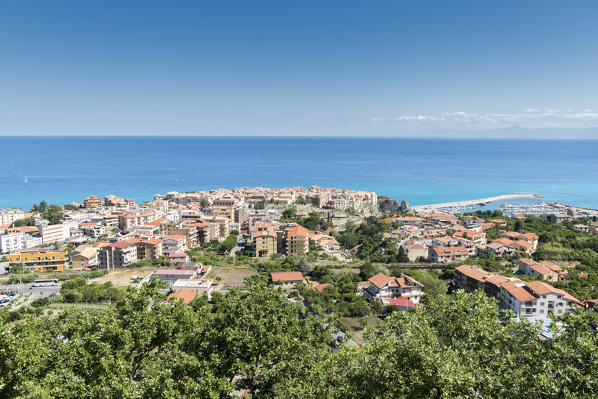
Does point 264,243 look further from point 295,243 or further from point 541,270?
point 541,270

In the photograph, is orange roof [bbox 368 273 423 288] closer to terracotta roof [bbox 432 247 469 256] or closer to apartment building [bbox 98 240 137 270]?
→ terracotta roof [bbox 432 247 469 256]

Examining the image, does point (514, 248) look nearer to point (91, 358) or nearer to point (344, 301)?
point (344, 301)

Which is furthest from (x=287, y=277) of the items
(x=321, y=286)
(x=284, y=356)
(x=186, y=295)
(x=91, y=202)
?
(x=91, y=202)

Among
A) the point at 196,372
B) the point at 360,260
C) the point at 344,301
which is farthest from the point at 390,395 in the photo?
the point at 360,260

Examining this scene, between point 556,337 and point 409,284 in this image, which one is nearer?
point 556,337

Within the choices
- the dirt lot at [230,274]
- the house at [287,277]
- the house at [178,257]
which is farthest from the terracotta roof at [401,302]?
the house at [178,257]
